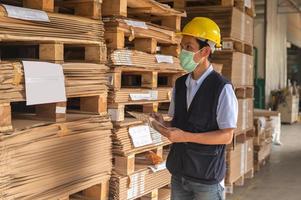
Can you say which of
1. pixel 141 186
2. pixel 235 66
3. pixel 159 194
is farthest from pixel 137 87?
pixel 235 66

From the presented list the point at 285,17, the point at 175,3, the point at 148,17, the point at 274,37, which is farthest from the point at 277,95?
the point at 148,17

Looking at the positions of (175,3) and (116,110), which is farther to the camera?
(175,3)

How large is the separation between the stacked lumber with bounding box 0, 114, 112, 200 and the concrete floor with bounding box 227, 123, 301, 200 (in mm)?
3322

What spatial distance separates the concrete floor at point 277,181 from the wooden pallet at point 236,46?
210cm

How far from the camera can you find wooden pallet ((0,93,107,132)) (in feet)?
8.41

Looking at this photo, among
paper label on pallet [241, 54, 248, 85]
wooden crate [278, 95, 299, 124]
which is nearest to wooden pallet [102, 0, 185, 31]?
paper label on pallet [241, 54, 248, 85]

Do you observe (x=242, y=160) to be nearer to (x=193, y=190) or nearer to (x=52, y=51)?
(x=193, y=190)

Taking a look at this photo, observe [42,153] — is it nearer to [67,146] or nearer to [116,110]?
[67,146]

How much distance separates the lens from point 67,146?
3070 mm

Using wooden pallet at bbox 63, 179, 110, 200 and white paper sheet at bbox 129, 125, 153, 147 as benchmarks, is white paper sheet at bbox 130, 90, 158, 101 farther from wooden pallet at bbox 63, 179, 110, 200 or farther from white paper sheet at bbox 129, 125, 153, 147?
wooden pallet at bbox 63, 179, 110, 200

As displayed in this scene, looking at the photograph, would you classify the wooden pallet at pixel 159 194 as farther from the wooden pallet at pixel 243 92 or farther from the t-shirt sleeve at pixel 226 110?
the wooden pallet at pixel 243 92

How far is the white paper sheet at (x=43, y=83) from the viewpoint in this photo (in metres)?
2.70

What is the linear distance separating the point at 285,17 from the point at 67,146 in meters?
20.5

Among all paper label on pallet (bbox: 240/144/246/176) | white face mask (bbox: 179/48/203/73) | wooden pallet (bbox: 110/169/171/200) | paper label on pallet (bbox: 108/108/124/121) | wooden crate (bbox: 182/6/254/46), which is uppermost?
wooden crate (bbox: 182/6/254/46)
